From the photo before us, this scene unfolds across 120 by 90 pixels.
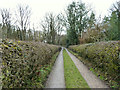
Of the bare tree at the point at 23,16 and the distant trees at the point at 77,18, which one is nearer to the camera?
the bare tree at the point at 23,16

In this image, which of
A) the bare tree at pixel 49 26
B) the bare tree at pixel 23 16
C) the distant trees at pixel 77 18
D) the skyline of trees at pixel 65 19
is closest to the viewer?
the skyline of trees at pixel 65 19

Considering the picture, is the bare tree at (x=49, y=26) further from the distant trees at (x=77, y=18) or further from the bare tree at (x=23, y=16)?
the distant trees at (x=77, y=18)

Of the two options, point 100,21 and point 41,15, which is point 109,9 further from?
point 41,15

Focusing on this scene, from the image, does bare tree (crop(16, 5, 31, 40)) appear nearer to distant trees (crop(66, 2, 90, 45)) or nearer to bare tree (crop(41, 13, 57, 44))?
bare tree (crop(41, 13, 57, 44))

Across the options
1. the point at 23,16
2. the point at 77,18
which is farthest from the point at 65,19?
the point at 23,16

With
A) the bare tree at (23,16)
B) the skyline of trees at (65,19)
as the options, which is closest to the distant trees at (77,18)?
the skyline of trees at (65,19)

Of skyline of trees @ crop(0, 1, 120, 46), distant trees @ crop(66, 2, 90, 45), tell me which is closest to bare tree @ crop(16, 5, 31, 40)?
skyline of trees @ crop(0, 1, 120, 46)

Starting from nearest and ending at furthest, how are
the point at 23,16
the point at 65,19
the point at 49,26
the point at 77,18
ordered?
the point at 23,16, the point at 49,26, the point at 77,18, the point at 65,19

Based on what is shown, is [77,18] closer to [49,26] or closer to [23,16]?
[49,26]

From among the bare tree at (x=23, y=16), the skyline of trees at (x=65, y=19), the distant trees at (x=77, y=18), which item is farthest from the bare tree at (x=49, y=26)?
the distant trees at (x=77, y=18)

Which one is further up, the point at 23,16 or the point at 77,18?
the point at 77,18

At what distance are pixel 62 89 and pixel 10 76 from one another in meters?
1.93

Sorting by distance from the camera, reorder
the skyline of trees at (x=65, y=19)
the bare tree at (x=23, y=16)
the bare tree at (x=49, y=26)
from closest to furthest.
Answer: the skyline of trees at (x=65, y=19) < the bare tree at (x=23, y=16) < the bare tree at (x=49, y=26)

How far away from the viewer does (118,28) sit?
15031mm
